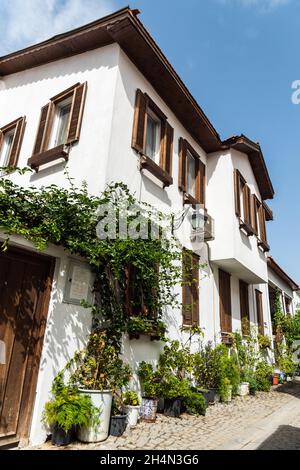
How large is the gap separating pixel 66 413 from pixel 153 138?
6356 millimetres

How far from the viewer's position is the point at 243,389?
9094mm

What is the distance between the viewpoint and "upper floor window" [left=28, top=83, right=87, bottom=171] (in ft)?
22.1

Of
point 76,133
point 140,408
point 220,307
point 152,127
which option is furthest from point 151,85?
point 140,408

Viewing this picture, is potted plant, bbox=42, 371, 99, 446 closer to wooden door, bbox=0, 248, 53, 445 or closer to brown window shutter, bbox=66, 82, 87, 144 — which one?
wooden door, bbox=0, 248, 53, 445

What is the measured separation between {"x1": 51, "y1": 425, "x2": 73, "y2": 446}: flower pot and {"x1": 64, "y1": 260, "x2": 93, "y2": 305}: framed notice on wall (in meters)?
1.64

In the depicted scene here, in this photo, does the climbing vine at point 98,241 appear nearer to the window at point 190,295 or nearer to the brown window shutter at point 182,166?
the window at point 190,295

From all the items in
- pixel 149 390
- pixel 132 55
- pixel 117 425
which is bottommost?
pixel 117 425

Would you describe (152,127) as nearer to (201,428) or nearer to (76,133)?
(76,133)

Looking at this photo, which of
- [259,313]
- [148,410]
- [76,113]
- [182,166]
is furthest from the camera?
[259,313]

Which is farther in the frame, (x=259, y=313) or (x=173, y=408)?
(x=259, y=313)

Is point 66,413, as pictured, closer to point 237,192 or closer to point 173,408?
point 173,408

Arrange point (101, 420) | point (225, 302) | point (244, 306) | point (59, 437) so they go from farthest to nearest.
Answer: point (244, 306) < point (225, 302) < point (101, 420) < point (59, 437)

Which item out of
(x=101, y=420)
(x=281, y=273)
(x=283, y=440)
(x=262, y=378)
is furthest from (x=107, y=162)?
(x=281, y=273)

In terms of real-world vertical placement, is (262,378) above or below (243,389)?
above
